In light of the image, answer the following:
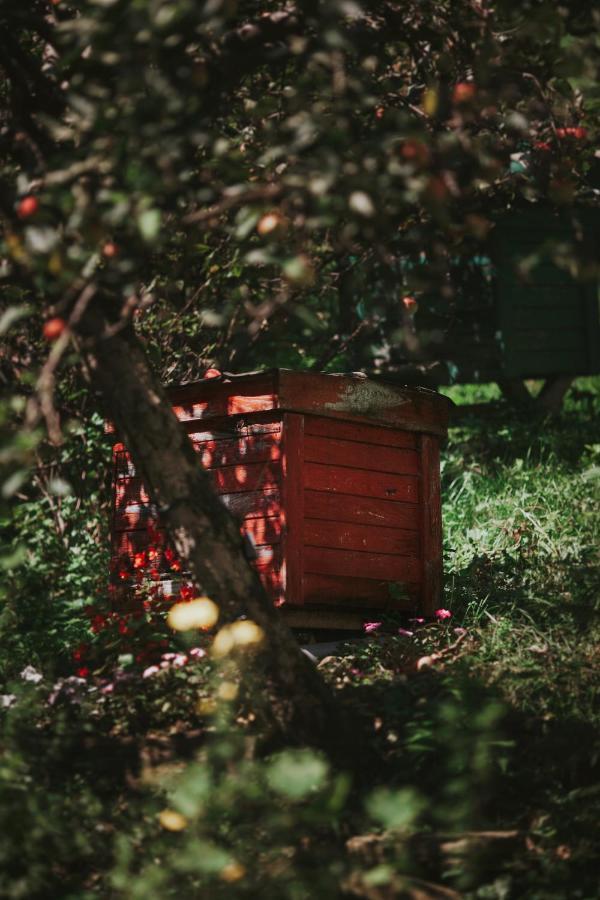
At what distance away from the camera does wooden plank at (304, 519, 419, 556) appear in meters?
5.06

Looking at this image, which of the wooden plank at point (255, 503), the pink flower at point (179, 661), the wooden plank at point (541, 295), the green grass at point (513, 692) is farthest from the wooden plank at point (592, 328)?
the pink flower at point (179, 661)

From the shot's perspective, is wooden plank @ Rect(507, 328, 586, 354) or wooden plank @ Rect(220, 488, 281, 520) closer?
wooden plank @ Rect(220, 488, 281, 520)

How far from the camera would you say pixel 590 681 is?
3965 millimetres

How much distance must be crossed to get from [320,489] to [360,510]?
10.8 inches

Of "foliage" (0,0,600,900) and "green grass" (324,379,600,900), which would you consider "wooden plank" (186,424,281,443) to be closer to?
"foliage" (0,0,600,900)

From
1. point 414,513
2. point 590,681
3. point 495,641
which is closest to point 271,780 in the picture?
point 590,681

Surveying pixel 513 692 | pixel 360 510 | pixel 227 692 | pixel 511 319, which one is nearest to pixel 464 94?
pixel 227 692

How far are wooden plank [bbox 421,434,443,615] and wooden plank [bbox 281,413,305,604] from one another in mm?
780

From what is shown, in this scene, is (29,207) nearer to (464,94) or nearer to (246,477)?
(464,94)

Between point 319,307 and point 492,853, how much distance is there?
752 centimetres

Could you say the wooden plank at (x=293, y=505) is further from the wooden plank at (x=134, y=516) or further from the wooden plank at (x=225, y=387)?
the wooden plank at (x=134, y=516)

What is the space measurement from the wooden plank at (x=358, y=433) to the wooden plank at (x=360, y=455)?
22mm

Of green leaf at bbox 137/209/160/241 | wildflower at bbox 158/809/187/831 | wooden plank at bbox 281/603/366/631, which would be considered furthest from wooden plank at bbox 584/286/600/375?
green leaf at bbox 137/209/160/241

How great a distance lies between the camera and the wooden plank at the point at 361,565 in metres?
5.04
